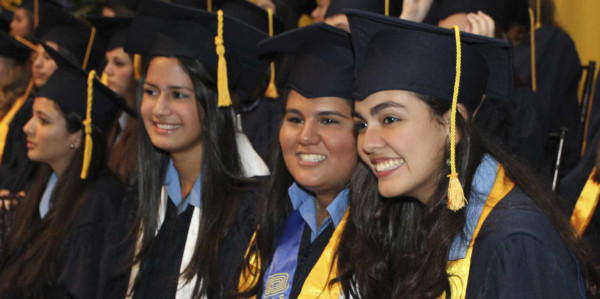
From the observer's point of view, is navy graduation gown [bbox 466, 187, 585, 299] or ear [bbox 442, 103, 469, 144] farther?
ear [bbox 442, 103, 469, 144]

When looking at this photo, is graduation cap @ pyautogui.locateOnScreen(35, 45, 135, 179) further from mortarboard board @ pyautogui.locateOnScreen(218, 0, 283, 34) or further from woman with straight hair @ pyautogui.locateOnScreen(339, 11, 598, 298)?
woman with straight hair @ pyautogui.locateOnScreen(339, 11, 598, 298)

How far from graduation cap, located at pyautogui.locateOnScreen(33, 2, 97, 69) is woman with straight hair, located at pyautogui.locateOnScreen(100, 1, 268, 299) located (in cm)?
181

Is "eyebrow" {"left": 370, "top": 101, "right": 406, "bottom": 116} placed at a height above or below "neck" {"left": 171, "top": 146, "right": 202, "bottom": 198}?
above

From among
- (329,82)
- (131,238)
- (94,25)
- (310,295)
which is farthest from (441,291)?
(94,25)

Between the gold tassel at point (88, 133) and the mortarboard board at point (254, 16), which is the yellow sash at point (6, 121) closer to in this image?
the gold tassel at point (88, 133)

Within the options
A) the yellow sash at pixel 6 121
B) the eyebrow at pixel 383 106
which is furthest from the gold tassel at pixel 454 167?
the yellow sash at pixel 6 121

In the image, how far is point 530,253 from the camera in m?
1.88

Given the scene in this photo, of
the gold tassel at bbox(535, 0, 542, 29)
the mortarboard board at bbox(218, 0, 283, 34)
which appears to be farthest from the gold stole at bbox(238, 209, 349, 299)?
the gold tassel at bbox(535, 0, 542, 29)

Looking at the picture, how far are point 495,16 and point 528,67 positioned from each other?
666 millimetres

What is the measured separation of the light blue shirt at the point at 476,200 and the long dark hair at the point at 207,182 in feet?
4.28

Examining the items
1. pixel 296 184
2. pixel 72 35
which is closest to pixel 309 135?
pixel 296 184

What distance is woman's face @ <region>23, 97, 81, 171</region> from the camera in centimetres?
397

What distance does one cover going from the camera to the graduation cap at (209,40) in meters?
3.33

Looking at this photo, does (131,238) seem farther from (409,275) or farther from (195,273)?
(409,275)
